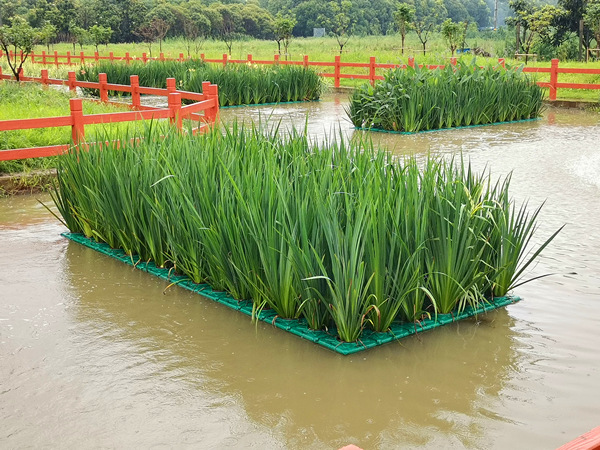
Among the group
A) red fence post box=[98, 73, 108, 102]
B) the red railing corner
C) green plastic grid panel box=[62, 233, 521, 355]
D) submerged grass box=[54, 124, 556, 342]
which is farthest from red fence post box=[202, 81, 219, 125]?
the red railing corner

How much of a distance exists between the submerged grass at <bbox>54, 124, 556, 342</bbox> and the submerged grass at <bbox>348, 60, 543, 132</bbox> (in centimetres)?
902

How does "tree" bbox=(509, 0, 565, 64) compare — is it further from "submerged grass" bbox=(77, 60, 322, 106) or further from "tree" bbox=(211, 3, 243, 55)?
"tree" bbox=(211, 3, 243, 55)

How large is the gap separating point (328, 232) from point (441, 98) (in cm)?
1156

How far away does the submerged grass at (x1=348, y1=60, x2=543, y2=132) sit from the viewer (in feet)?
50.0

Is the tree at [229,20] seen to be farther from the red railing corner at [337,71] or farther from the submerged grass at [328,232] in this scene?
the submerged grass at [328,232]

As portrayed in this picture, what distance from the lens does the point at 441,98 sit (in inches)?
614

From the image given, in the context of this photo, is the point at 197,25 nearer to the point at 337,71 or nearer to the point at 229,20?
the point at 229,20

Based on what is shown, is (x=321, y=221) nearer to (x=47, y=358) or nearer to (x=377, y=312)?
(x=377, y=312)

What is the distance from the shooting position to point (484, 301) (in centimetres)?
554

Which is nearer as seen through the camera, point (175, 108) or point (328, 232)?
point (328, 232)

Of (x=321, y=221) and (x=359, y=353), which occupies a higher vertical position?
(x=321, y=221)

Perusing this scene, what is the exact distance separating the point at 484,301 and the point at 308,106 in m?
16.0

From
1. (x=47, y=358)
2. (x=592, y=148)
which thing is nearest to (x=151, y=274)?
(x=47, y=358)

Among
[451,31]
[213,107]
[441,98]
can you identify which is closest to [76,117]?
[213,107]
